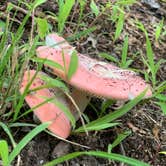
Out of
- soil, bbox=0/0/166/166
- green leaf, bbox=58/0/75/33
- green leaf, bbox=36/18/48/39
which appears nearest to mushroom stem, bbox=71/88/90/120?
soil, bbox=0/0/166/166

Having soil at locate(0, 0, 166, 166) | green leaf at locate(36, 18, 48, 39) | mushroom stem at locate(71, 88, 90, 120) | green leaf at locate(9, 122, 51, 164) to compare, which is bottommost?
soil at locate(0, 0, 166, 166)

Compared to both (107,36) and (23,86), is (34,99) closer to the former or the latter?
(23,86)

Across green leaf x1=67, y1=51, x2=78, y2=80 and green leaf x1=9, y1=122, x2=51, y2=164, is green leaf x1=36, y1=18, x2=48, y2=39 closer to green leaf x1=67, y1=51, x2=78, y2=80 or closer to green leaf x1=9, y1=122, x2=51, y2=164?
green leaf x1=67, y1=51, x2=78, y2=80

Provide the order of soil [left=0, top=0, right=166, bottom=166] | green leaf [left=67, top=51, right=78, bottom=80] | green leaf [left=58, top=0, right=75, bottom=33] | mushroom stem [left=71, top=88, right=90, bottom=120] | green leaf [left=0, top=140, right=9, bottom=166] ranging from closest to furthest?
green leaf [left=0, top=140, right=9, bottom=166], green leaf [left=67, top=51, right=78, bottom=80], soil [left=0, top=0, right=166, bottom=166], mushroom stem [left=71, top=88, right=90, bottom=120], green leaf [left=58, top=0, right=75, bottom=33]

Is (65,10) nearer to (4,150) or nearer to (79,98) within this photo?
(79,98)

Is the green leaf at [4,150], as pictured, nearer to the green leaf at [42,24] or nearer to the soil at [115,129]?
the soil at [115,129]

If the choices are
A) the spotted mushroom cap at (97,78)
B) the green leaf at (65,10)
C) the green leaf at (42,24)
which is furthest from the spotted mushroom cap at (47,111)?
the green leaf at (65,10)

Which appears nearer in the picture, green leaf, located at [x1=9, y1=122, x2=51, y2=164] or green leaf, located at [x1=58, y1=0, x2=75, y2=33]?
green leaf, located at [x1=9, y1=122, x2=51, y2=164]

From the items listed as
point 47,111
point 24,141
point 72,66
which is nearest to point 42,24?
point 72,66
